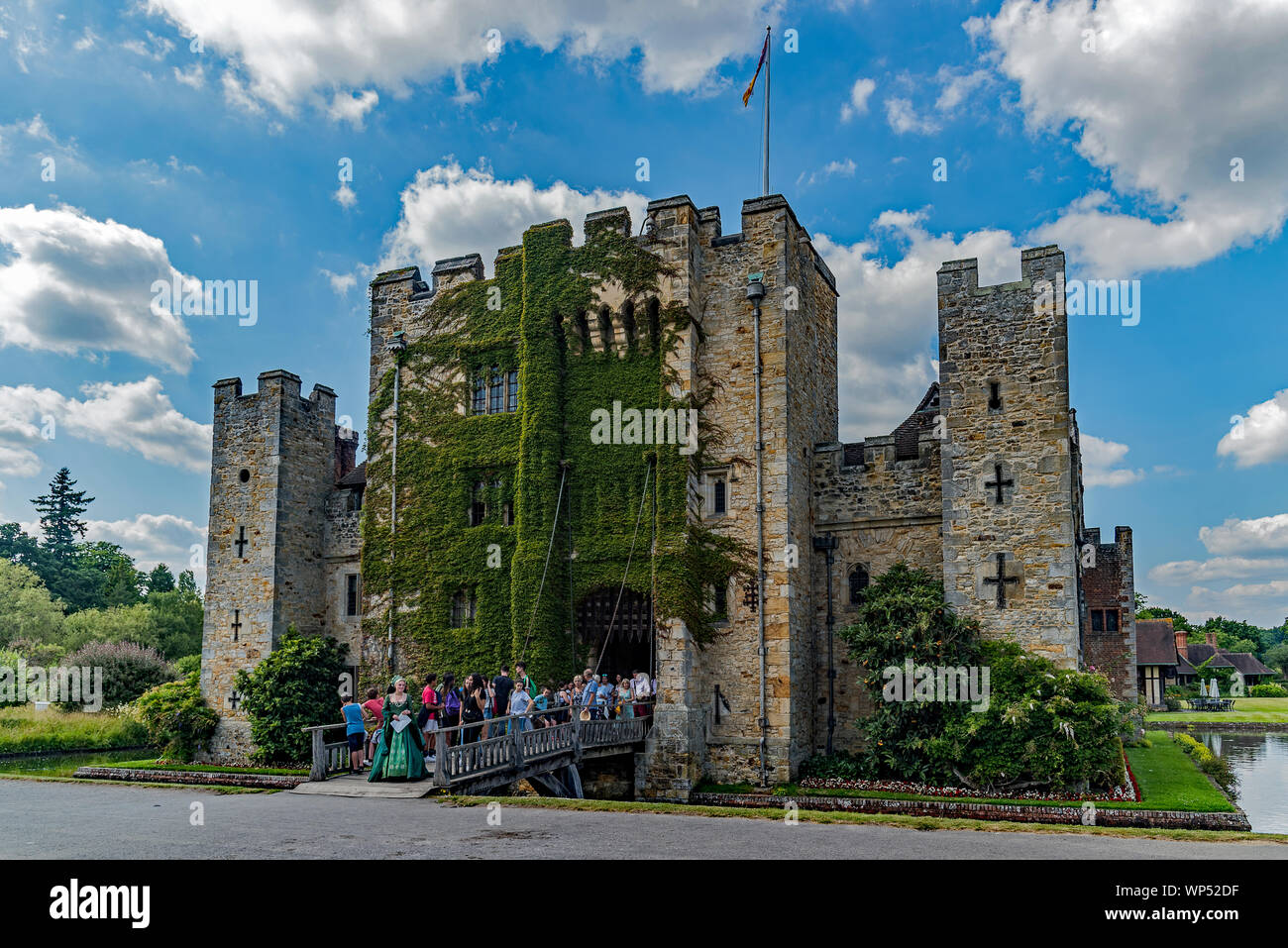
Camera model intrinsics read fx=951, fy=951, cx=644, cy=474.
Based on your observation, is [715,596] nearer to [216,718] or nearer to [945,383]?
[945,383]

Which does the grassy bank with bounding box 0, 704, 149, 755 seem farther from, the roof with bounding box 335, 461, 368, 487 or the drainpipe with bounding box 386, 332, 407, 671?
the drainpipe with bounding box 386, 332, 407, 671

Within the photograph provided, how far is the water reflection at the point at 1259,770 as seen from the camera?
2053 cm

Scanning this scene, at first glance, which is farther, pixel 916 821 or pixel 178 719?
pixel 178 719

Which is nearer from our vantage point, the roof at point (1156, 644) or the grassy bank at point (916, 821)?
the grassy bank at point (916, 821)

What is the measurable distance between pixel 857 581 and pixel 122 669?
3292 cm

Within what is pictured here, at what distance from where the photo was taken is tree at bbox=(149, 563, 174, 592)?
75.9 meters

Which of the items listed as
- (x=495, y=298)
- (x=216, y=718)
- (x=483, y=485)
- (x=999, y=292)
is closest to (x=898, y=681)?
(x=999, y=292)

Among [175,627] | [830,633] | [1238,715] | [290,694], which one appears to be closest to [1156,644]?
[1238,715]

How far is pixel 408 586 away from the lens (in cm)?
2595

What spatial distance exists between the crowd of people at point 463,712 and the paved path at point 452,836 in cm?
154

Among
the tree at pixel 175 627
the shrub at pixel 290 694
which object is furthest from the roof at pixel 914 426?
the tree at pixel 175 627

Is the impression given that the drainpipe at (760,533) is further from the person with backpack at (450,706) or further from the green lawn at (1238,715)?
the green lawn at (1238,715)

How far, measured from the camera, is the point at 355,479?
101 ft

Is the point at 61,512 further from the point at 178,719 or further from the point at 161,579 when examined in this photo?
the point at 178,719
